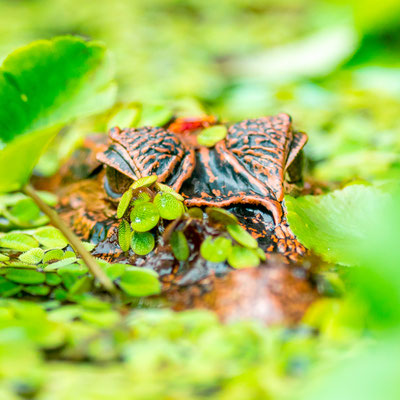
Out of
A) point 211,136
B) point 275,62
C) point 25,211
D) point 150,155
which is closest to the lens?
point 150,155

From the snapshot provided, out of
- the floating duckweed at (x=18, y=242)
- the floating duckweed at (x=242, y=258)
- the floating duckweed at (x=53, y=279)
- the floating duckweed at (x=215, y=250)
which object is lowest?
the floating duckweed at (x=18, y=242)

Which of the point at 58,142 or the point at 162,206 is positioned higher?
the point at 162,206

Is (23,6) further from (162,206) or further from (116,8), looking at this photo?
(162,206)

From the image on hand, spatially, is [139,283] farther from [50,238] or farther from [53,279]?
[50,238]

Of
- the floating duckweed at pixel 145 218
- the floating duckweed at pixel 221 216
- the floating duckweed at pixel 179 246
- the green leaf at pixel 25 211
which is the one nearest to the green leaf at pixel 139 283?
the floating duckweed at pixel 179 246

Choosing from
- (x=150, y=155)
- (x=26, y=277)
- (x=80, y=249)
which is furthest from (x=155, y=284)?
(x=150, y=155)

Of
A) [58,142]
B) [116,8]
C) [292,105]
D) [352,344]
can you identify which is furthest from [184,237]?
[116,8]

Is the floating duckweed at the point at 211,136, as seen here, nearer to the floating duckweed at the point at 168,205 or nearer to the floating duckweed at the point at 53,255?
the floating duckweed at the point at 168,205
